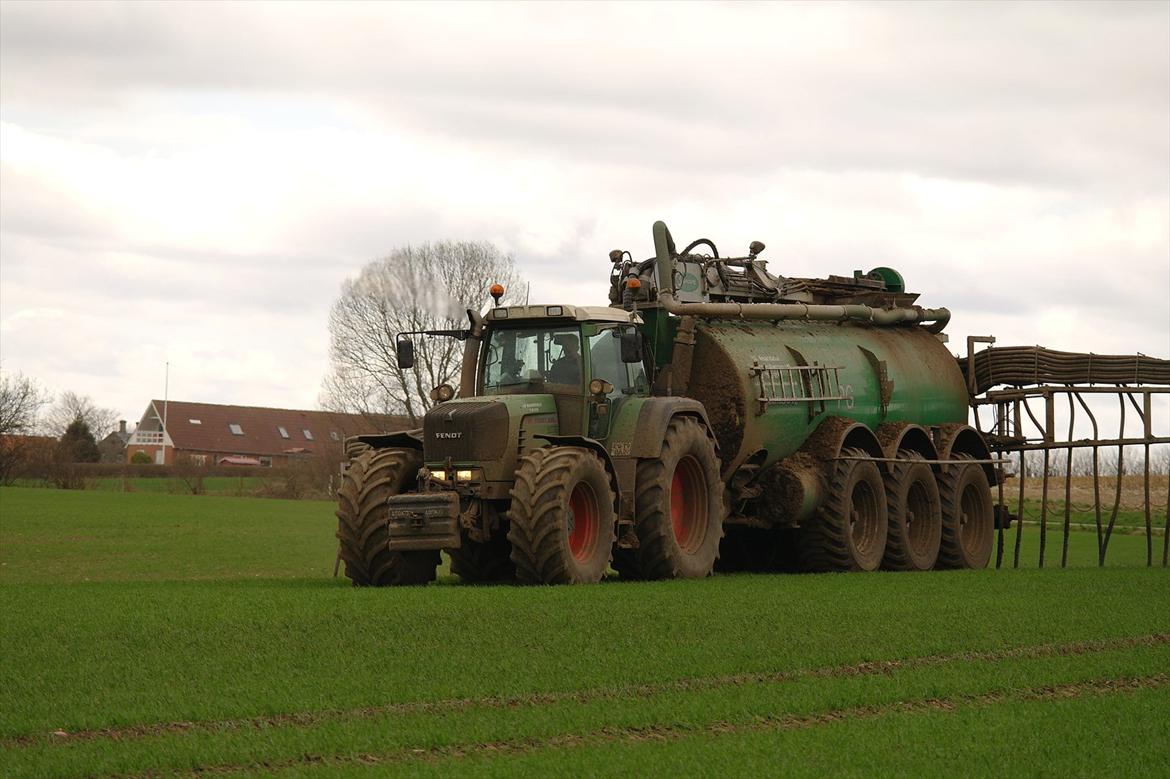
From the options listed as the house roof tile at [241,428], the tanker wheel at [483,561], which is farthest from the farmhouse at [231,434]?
the tanker wheel at [483,561]

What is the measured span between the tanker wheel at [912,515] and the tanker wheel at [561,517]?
6.90 meters

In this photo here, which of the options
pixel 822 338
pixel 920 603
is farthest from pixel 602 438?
pixel 822 338

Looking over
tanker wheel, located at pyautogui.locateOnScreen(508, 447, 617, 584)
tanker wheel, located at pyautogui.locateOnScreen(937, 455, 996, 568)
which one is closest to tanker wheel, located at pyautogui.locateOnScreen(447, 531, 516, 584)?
tanker wheel, located at pyautogui.locateOnScreen(508, 447, 617, 584)

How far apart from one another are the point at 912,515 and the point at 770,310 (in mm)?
4270

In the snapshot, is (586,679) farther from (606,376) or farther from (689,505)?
(689,505)

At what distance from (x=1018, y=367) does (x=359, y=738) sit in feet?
60.7

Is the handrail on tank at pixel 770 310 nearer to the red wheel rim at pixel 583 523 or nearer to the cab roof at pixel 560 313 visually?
the cab roof at pixel 560 313

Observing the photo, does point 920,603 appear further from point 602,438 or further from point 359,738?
point 359,738

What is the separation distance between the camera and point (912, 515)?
79.3ft

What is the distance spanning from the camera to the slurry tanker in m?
17.3

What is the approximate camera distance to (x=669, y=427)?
61.6 feet

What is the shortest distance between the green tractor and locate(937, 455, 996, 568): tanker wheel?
0.03 m

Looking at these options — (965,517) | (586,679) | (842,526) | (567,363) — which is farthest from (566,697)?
(965,517)

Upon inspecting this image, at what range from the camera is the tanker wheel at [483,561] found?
19.0m
